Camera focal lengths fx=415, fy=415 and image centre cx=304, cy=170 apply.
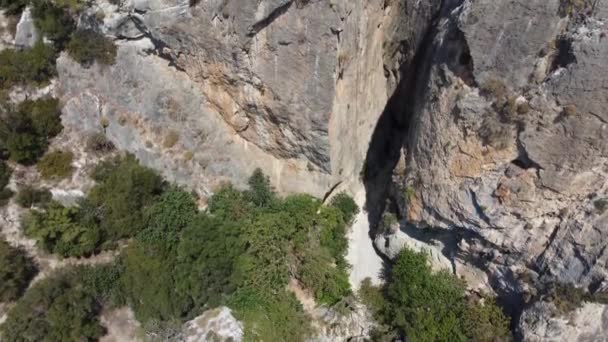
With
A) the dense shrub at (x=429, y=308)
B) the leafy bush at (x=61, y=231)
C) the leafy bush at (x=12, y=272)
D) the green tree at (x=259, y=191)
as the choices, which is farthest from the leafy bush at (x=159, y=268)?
the dense shrub at (x=429, y=308)

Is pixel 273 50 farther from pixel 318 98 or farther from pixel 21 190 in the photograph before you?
pixel 21 190

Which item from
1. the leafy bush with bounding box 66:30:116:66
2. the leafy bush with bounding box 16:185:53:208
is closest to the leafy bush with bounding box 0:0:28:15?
the leafy bush with bounding box 66:30:116:66

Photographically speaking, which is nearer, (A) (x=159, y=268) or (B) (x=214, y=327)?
(A) (x=159, y=268)

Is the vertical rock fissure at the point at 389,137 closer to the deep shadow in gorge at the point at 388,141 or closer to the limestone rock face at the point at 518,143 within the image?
the deep shadow in gorge at the point at 388,141

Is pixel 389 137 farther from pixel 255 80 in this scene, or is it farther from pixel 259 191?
pixel 255 80

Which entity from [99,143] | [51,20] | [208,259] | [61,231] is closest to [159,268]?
[208,259]

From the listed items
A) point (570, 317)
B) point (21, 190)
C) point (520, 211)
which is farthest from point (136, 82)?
point (570, 317)
